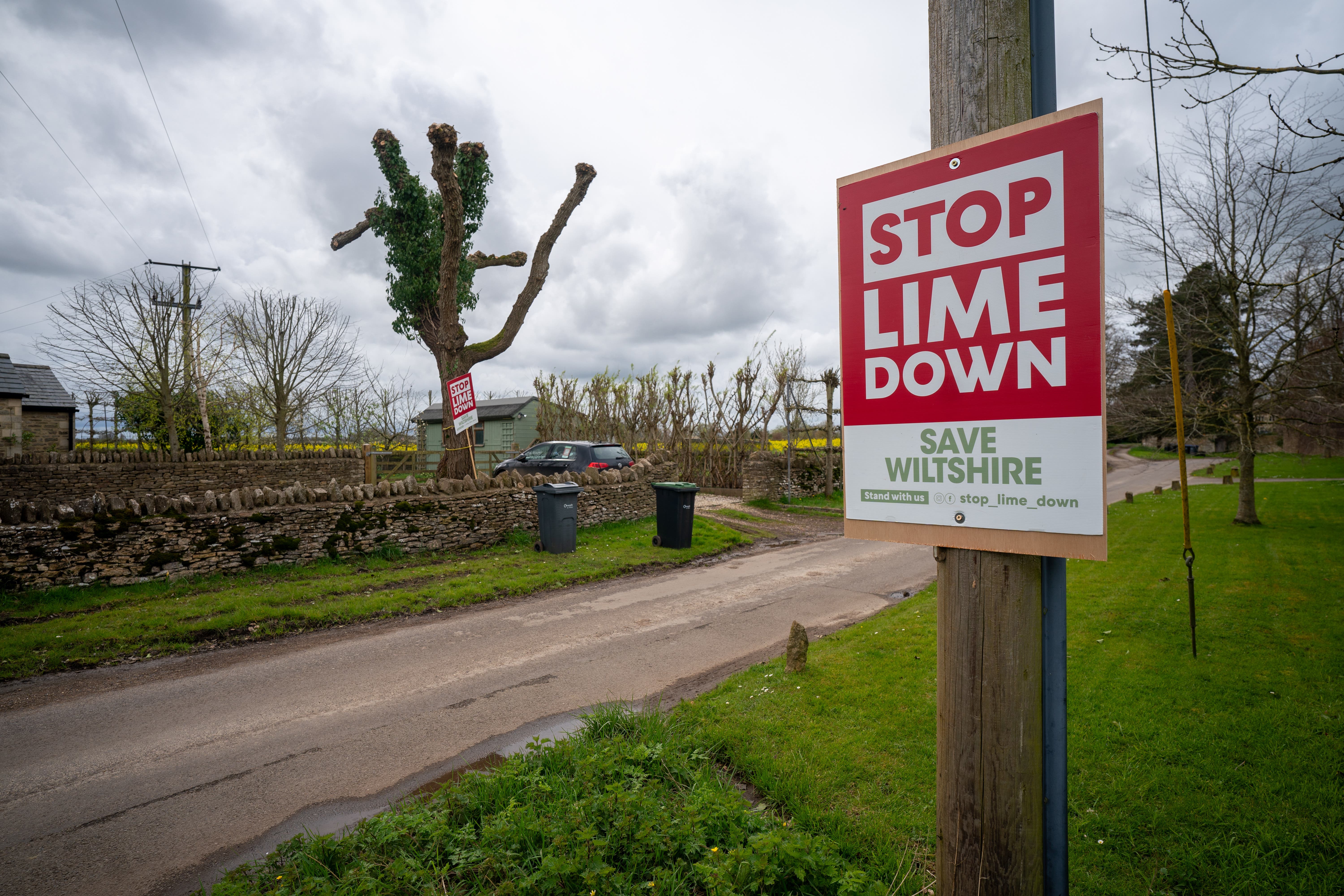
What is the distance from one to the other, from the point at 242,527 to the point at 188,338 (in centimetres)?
1723

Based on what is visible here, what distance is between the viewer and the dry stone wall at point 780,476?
2034cm

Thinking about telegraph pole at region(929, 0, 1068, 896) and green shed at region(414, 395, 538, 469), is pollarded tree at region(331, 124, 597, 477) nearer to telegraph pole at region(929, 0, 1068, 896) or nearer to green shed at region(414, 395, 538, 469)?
telegraph pole at region(929, 0, 1068, 896)

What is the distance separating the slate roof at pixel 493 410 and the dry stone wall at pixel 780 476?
2072 centimetres

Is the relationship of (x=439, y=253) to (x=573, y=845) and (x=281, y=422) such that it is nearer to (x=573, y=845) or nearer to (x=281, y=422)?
(x=281, y=422)

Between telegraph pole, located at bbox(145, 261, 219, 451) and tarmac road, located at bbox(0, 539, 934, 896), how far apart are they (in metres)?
19.1

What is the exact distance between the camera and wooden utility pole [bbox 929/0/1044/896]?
1836 millimetres

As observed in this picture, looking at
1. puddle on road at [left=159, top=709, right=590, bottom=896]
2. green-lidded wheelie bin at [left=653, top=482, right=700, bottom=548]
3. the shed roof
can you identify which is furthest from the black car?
the shed roof

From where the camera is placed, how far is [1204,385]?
509 inches

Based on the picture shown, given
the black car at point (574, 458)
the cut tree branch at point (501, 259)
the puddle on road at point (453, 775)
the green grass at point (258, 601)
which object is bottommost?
the puddle on road at point (453, 775)

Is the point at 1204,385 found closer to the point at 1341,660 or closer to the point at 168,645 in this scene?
the point at 1341,660

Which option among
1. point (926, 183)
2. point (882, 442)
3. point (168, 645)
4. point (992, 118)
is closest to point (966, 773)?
point (882, 442)

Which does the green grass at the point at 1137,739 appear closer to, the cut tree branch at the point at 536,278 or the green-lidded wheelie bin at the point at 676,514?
the green-lidded wheelie bin at the point at 676,514

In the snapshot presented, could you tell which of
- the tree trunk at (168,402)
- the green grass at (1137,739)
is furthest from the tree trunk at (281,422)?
the green grass at (1137,739)

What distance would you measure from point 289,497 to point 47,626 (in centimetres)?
331
